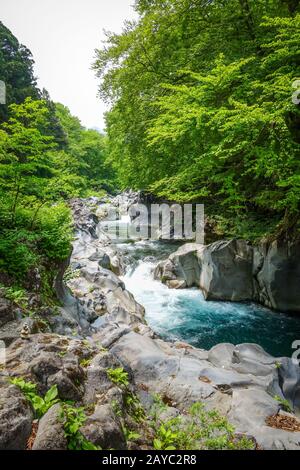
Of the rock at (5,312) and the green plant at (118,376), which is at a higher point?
the rock at (5,312)

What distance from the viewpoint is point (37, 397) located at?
2.56 metres

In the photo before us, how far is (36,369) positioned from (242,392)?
10.6 ft

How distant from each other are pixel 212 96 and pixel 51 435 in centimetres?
710

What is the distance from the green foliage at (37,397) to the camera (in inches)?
97.8

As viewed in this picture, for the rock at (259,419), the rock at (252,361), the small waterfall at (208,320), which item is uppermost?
the rock at (259,419)

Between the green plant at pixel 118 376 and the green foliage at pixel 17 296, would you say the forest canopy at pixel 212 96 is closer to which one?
the green foliage at pixel 17 296

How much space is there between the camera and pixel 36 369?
2.91 metres

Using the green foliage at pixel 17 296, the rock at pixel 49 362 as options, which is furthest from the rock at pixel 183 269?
the rock at pixel 49 362

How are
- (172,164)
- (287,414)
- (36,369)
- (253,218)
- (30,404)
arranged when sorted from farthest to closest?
(253,218)
(172,164)
(287,414)
(36,369)
(30,404)

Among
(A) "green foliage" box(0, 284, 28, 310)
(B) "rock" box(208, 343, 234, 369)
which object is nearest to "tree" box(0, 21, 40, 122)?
(A) "green foliage" box(0, 284, 28, 310)

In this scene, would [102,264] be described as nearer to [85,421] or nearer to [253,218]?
[253,218]

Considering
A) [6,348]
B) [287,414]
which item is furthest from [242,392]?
[6,348]
